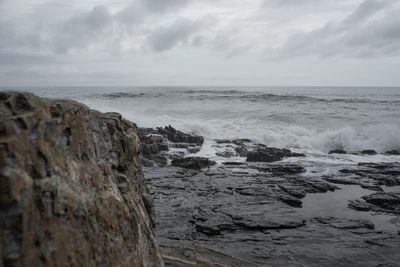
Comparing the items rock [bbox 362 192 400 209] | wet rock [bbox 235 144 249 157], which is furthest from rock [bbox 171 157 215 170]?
rock [bbox 362 192 400 209]

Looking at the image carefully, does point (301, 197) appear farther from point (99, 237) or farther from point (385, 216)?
point (99, 237)

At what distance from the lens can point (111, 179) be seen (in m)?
2.77

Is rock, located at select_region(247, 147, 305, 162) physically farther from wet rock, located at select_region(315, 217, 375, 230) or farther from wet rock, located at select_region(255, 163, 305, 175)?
wet rock, located at select_region(315, 217, 375, 230)

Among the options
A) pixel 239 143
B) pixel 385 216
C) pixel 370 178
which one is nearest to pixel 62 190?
pixel 385 216

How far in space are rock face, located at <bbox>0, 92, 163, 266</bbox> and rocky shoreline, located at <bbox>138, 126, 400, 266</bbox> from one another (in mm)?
2042

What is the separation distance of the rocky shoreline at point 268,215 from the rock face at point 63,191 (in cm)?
204

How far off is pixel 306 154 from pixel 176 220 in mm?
10414

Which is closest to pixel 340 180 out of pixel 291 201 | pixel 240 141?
pixel 291 201

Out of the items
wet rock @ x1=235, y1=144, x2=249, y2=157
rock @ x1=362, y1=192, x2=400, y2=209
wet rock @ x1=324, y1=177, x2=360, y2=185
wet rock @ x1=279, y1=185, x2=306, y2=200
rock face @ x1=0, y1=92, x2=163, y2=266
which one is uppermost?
rock face @ x1=0, y1=92, x2=163, y2=266

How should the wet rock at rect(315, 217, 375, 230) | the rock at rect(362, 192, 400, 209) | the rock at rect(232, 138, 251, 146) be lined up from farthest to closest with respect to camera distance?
the rock at rect(232, 138, 251, 146) → the rock at rect(362, 192, 400, 209) → the wet rock at rect(315, 217, 375, 230)

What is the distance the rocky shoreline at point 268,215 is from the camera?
537 cm

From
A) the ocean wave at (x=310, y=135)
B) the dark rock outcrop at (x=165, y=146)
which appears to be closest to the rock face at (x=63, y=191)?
the dark rock outcrop at (x=165, y=146)

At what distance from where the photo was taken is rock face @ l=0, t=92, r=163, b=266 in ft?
5.58

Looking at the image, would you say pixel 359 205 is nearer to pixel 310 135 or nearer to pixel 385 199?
pixel 385 199
